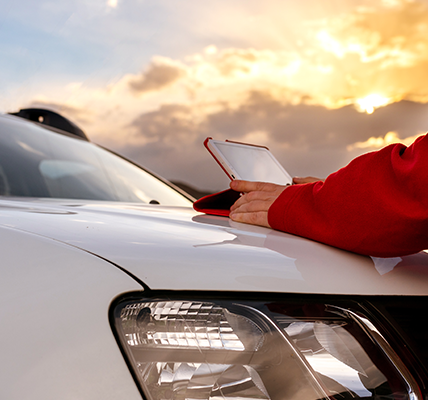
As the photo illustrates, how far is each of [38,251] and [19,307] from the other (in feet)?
0.37

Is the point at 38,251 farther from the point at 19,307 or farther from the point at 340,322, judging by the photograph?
the point at 340,322

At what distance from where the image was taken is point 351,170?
1.03 metres

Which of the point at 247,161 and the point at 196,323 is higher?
the point at 247,161

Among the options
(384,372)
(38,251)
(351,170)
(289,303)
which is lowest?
(384,372)

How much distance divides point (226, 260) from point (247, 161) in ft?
2.66

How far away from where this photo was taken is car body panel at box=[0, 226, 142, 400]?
650 mm

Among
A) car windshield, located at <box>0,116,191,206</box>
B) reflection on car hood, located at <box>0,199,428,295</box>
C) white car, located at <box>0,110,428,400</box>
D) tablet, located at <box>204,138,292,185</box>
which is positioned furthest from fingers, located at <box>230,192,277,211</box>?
car windshield, located at <box>0,116,191,206</box>

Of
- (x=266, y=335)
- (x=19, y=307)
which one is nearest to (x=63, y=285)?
(x=19, y=307)

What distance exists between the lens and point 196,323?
72cm

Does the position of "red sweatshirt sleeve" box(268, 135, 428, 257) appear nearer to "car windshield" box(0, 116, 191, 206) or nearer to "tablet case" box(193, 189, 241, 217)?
"tablet case" box(193, 189, 241, 217)

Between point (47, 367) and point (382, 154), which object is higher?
point (382, 154)

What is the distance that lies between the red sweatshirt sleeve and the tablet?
427 millimetres

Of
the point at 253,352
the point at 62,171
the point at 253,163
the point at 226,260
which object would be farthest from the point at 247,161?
the point at 62,171

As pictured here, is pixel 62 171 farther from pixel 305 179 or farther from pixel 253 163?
pixel 305 179
